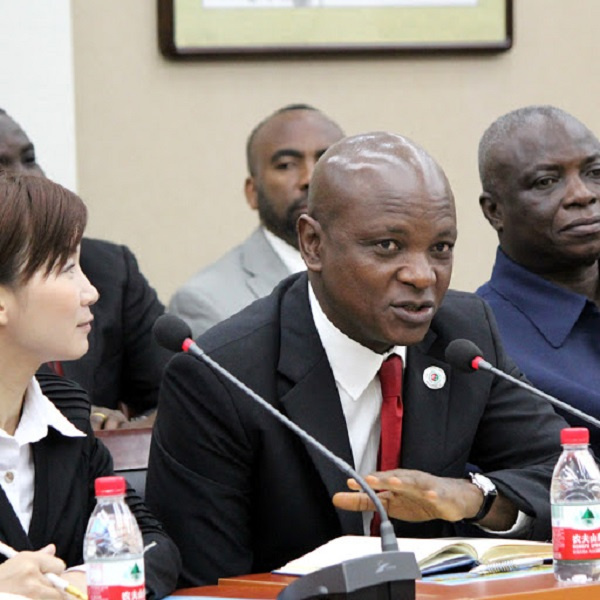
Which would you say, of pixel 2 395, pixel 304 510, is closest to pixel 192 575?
pixel 304 510

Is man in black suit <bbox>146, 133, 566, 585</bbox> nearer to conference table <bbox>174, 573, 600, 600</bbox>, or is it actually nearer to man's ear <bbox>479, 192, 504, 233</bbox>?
conference table <bbox>174, 573, 600, 600</bbox>

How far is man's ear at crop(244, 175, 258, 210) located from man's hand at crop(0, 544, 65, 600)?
2.70 metres

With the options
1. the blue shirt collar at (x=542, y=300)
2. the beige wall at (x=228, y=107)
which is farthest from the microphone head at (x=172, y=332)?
the beige wall at (x=228, y=107)

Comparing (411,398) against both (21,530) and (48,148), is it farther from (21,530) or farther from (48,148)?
(48,148)

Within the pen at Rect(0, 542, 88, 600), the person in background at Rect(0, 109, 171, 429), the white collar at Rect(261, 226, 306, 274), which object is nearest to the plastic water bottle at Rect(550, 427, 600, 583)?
the pen at Rect(0, 542, 88, 600)

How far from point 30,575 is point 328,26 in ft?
9.83

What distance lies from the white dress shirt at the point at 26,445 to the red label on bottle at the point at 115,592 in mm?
479

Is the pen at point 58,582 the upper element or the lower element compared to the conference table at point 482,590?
upper

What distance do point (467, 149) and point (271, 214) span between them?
2.57ft

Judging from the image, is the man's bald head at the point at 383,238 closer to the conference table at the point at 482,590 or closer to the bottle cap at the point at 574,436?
the bottle cap at the point at 574,436

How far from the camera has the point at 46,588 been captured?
227 centimetres

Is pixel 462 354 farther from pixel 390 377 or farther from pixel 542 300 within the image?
pixel 542 300

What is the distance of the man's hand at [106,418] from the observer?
12.1 ft

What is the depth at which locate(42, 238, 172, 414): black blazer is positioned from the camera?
13.4 ft
